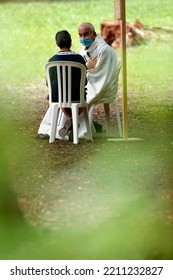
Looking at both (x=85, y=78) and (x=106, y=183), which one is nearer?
(x=106, y=183)

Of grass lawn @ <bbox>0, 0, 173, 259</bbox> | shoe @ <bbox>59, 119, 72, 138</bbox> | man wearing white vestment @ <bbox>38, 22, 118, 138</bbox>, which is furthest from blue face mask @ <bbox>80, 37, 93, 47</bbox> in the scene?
grass lawn @ <bbox>0, 0, 173, 259</bbox>

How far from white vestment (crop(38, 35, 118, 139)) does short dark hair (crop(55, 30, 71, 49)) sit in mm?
406

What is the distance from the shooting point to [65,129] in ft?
22.5

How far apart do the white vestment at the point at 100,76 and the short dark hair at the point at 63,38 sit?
406 mm

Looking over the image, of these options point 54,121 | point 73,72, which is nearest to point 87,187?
point 54,121

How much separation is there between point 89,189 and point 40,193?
Result: 0.37m

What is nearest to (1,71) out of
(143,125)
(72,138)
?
(143,125)

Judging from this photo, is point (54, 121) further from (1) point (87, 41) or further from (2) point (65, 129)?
(1) point (87, 41)

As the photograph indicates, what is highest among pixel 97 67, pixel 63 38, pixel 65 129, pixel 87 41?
pixel 63 38

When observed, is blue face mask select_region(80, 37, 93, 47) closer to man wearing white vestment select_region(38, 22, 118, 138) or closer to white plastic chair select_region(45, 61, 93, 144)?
man wearing white vestment select_region(38, 22, 118, 138)

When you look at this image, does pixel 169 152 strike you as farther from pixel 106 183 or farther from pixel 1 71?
pixel 1 71

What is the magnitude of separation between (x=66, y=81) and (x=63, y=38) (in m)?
0.41

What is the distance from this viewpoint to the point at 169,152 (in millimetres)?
6719
